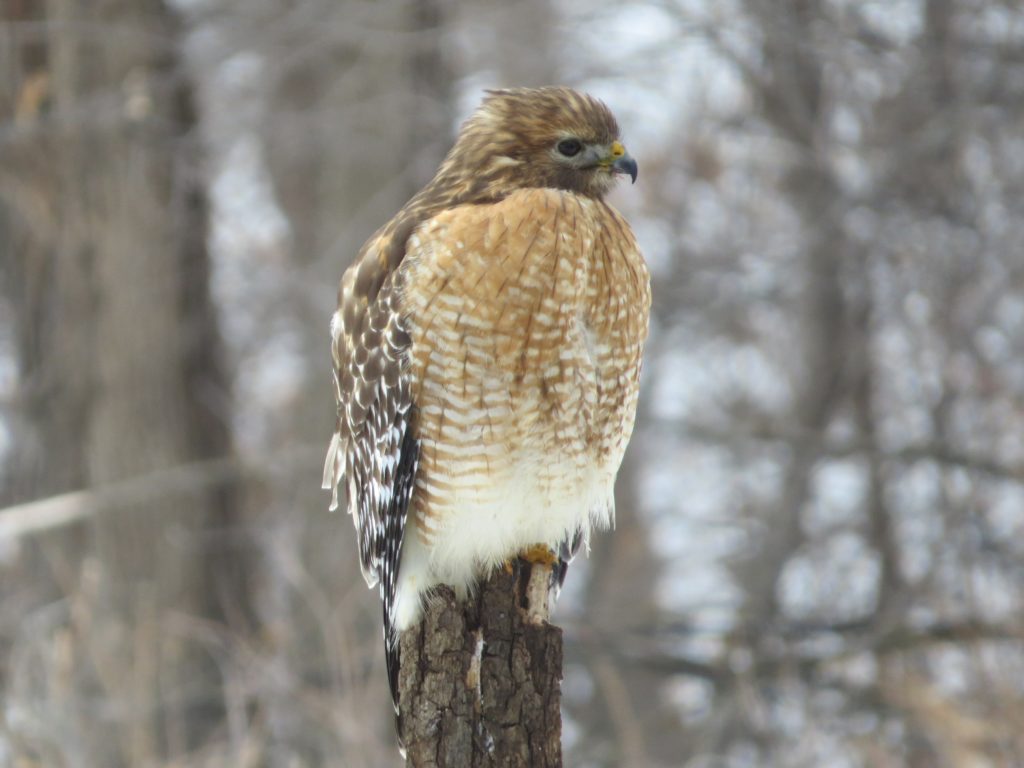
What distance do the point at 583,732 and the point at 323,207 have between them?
14.6 ft

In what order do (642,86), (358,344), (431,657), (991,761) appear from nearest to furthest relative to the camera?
1. (431,657)
2. (358,344)
3. (991,761)
4. (642,86)

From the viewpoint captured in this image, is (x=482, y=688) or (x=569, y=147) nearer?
(x=482, y=688)

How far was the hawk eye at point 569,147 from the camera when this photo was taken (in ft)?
14.6

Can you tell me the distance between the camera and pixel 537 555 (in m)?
4.48

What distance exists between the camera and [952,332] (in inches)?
372

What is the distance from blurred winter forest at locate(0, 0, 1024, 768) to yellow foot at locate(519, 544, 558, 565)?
3557 mm

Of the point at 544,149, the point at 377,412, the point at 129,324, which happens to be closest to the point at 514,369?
the point at 377,412

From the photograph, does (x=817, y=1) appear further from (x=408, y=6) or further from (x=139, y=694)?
(x=139, y=694)

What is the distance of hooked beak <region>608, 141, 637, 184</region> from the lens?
174 inches

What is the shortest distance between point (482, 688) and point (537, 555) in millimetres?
652

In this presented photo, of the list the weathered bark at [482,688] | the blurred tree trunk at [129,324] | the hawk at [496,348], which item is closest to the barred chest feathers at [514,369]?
the hawk at [496,348]

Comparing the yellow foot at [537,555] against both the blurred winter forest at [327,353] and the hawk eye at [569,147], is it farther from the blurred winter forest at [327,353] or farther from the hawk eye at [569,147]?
the blurred winter forest at [327,353]

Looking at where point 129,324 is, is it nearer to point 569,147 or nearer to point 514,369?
point 569,147

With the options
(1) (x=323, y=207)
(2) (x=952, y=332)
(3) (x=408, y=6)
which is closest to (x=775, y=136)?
(2) (x=952, y=332)
